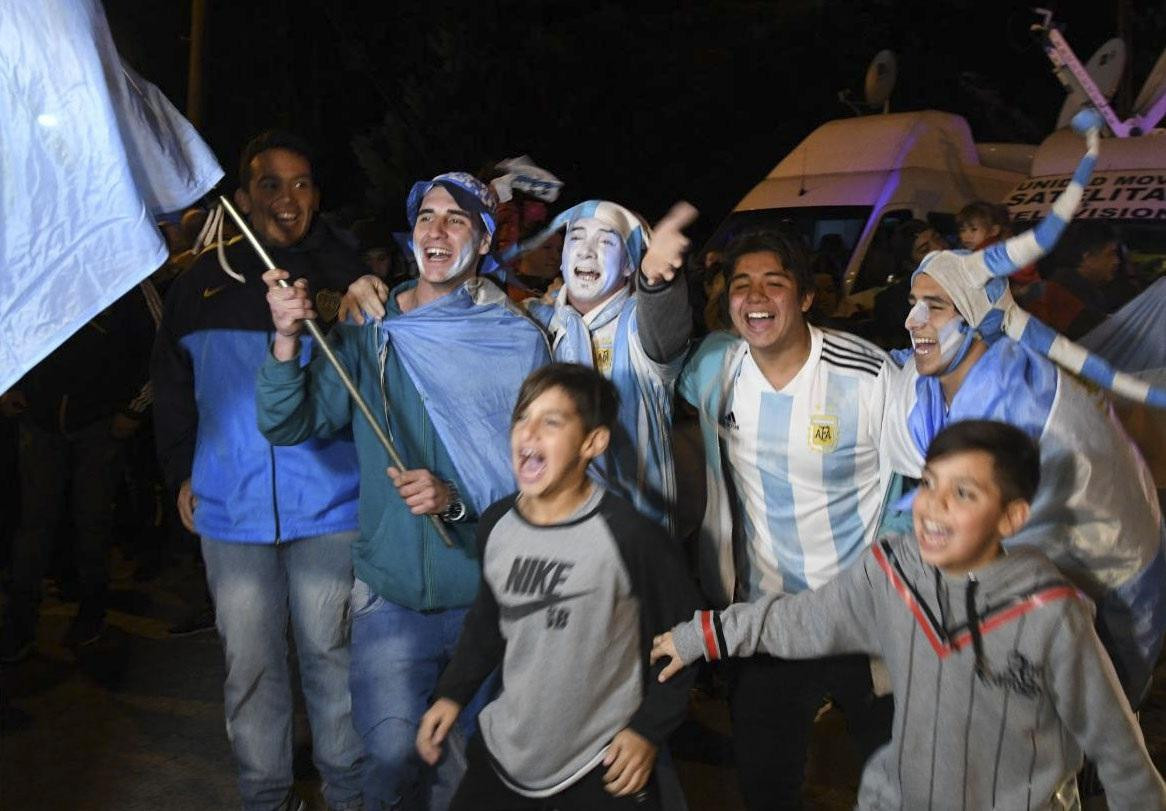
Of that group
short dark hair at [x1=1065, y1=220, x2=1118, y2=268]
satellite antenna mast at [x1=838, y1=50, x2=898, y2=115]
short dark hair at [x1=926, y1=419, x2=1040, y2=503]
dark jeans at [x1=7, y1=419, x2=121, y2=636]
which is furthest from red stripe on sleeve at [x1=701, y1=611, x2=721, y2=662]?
satellite antenna mast at [x1=838, y1=50, x2=898, y2=115]

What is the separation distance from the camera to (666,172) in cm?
2353

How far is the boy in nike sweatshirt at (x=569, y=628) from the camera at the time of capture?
285 centimetres

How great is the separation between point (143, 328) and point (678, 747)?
3530 mm

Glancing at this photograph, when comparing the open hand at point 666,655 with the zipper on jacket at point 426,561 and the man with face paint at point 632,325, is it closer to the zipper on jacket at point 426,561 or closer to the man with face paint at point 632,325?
the man with face paint at point 632,325

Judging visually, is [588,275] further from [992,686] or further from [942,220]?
[942,220]

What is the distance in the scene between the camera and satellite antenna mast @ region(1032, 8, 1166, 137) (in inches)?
424

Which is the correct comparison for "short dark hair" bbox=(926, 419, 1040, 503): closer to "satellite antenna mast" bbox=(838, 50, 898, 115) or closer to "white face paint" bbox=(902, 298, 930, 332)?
"white face paint" bbox=(902, 298, 930, 332)

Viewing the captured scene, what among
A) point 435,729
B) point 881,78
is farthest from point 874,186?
point 435,729

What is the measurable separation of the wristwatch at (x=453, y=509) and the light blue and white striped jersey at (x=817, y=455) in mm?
837

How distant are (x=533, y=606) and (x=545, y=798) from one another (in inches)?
18.0

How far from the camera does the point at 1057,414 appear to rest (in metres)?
3.09

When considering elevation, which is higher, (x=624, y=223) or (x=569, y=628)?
(x=624, y=223)

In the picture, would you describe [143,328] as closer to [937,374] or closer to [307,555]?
[307,555]

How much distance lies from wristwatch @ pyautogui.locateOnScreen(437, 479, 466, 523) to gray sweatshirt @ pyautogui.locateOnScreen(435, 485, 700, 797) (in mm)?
495
